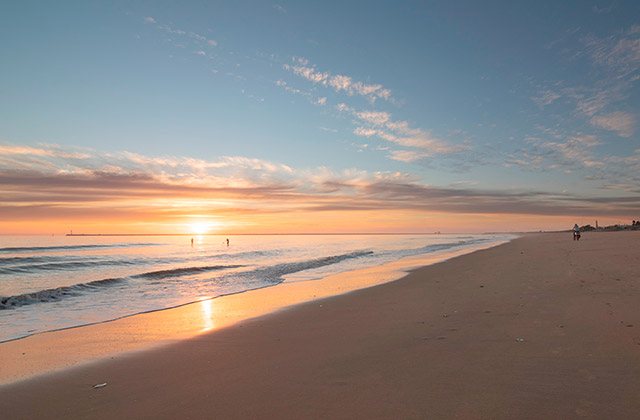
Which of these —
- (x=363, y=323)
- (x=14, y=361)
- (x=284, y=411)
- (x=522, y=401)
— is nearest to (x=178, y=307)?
(x=14, y=361)

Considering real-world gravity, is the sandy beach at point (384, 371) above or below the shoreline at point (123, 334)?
above

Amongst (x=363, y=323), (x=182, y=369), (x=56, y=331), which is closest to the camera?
(x=182, y=369)

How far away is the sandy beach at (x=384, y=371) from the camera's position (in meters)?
4.43

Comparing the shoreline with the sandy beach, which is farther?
the shoreline

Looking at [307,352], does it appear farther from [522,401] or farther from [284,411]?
[522,401]

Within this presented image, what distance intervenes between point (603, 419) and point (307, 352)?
426cm

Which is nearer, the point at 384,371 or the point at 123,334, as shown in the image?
the point at 384,371

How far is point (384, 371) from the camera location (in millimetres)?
5562

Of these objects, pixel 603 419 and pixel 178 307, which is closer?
pixel 603 419

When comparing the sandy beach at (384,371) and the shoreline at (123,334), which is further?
the shoreline at (123,334)

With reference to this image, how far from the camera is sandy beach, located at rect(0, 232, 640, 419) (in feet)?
14.5

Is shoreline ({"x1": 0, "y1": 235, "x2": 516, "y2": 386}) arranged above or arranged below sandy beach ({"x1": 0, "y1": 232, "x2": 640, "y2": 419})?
below

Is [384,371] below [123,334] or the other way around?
the other way around

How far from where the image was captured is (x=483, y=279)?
627 inches
